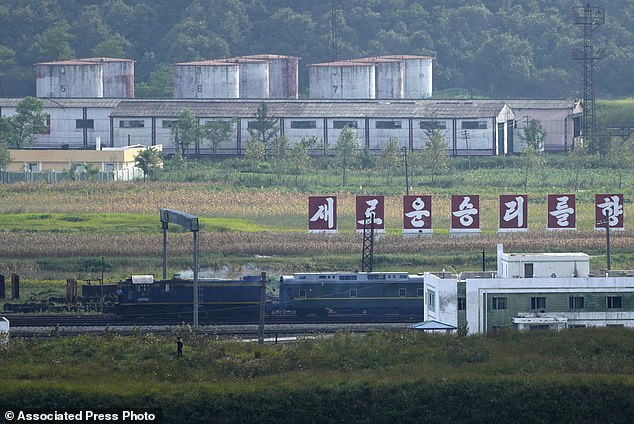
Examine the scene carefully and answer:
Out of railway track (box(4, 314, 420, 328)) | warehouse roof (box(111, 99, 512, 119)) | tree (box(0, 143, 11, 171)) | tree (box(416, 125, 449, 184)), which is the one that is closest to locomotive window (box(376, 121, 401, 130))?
warehouse roof (box(111, 99, 512, 119))

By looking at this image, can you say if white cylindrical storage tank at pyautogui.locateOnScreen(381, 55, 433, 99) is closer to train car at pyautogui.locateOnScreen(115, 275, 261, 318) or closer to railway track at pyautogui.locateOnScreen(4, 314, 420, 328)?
railway track at pyautogui.locateOnScreen(4, 314, 420, 328)

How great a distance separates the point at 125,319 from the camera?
5009cm

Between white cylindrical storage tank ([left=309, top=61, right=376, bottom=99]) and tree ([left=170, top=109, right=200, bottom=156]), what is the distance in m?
15.0

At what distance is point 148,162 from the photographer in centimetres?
8806

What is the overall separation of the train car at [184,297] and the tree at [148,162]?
37.3 m

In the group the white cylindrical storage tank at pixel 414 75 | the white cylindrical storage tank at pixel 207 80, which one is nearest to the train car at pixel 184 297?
the white cylindrical storage tank at pixel 207 80

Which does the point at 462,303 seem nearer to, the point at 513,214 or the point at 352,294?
the point at 352,294

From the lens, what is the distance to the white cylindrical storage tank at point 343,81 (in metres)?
108

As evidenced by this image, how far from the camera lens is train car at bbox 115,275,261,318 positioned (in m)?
50.2

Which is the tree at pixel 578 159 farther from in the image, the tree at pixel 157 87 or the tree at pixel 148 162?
the tree at pixel 157 87

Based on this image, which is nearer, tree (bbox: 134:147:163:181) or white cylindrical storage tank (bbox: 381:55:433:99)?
tree (bbox: 134:147:163:181)

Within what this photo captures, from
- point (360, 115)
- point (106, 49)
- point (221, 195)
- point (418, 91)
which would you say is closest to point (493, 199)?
point (221, 195)

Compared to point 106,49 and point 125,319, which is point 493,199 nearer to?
point 125,319

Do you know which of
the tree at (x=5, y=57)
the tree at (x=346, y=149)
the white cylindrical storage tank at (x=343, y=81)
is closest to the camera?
the tree at (x=346, y=149)
